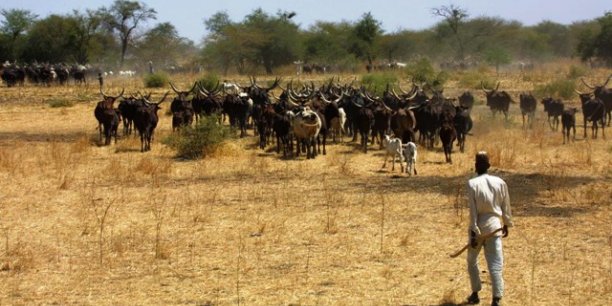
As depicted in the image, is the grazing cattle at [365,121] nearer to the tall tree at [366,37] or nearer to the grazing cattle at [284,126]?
the grazing cattle at [284,126]

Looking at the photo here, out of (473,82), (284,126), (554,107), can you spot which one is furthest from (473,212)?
(473,82)

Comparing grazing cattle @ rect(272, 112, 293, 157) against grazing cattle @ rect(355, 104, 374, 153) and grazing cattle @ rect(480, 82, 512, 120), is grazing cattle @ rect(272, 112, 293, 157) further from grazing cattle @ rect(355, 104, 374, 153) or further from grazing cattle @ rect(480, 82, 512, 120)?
grazing cattle @ rect(480, 82, 512, 120)

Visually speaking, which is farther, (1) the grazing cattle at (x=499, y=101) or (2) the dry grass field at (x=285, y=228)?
(1) the grazing cattle at (x=499, y=101)

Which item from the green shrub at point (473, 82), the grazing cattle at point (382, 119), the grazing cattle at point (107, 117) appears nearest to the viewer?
the grazing cattle at point (382, 119)

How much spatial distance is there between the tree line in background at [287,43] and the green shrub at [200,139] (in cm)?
4123

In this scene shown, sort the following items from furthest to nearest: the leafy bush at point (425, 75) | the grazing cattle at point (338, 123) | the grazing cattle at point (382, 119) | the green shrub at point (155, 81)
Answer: the green shrub at point (155, 81) → the leafy bush at point (425, 75) → the grazing cattle at point (338, 123) → the grazing cattle at point (382, 119)

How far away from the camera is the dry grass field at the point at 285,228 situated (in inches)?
352

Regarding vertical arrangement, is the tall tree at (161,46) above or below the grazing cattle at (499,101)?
above

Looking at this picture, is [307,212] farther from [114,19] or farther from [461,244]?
[114,19]

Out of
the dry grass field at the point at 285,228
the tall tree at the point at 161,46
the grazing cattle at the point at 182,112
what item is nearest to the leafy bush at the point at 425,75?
the grazing cattle at the point at 182,112

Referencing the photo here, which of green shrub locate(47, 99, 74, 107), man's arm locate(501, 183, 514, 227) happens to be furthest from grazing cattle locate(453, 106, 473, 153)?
green shrub locate(47, 99, 74, 107)

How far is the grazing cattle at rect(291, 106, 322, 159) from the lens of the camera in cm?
1922

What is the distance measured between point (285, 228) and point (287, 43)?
5492 cm

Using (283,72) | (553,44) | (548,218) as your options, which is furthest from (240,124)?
(553,44)
